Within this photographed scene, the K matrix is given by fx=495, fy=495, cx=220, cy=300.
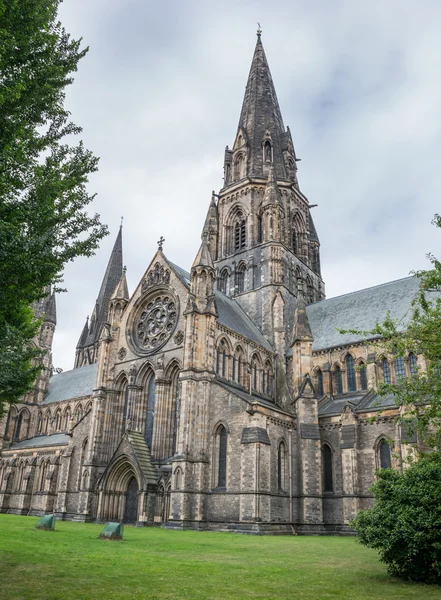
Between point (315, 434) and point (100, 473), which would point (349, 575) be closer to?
point (315, 434)

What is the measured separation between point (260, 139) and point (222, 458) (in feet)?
115

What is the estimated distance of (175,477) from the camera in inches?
1135

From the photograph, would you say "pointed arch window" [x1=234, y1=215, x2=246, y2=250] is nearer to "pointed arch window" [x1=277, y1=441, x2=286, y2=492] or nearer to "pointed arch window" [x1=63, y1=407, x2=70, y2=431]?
"pointed arch window" [x1=277, y1=441, x2=286, y2=492]

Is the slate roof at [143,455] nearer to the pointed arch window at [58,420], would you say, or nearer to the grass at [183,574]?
the grass at [183,574]

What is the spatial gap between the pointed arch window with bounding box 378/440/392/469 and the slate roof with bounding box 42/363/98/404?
111 feet

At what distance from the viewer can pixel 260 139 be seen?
52438 mm

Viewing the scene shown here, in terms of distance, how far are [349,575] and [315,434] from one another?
20.8m

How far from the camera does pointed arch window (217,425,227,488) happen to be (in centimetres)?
2934

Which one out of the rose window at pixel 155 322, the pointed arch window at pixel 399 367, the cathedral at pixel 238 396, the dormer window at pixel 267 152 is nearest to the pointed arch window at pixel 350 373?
the cathedral at pixel 238 396

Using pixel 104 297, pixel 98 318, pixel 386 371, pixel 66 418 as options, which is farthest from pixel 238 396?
pixel 104 297

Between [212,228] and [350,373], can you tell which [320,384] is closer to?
[350,373]

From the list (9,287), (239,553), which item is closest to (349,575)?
(239,553)

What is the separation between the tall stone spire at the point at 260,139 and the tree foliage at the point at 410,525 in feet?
134

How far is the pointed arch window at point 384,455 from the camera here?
29.5 meters
